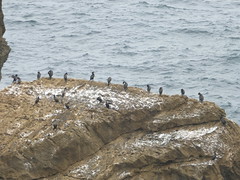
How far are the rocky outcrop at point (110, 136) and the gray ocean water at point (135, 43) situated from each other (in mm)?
26719

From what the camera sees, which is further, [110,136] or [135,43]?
[135,43]

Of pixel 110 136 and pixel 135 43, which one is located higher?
pixel 110 136

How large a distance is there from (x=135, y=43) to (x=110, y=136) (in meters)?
57.6

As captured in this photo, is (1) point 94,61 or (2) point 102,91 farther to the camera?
(1) point 94,61

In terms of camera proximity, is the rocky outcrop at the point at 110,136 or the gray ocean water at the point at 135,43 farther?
the gray ocean water at the point at 135,43

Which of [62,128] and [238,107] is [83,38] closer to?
[238,107]

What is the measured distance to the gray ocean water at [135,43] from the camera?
261 ft

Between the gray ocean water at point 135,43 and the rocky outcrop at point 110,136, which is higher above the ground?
the rocky outcrop at point 110,136

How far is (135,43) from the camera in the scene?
97.4 m

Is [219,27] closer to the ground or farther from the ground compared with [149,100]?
closer to the ground

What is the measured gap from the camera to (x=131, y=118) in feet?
136

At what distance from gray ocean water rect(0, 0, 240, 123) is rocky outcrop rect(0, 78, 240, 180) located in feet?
87.7

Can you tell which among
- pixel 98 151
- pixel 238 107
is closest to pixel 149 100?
pixel 98 151

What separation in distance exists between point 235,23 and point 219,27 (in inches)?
201
